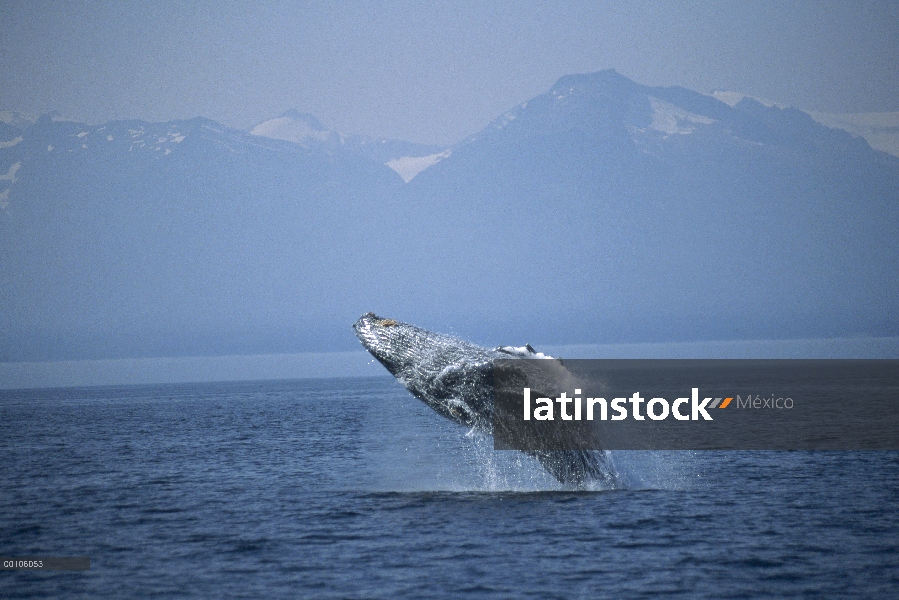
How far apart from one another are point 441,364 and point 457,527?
5.40 metres

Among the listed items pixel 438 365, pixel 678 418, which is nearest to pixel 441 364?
pixel 438 365

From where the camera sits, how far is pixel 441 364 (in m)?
18.0

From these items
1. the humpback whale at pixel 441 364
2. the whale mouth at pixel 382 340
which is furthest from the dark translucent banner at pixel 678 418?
Result: the whale mouth at pixel 382 340

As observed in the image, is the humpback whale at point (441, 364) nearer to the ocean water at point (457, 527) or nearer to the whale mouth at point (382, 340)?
the whale mouth at point (382, 340)

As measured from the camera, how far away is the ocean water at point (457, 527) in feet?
56.1

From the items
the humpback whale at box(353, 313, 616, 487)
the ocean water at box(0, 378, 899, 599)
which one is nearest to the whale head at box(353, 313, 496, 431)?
the humpback whale at box(353, 313, 616, 487)

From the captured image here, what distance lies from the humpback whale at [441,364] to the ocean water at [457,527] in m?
0.85

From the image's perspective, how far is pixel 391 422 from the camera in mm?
63031

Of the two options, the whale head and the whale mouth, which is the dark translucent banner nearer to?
the whale head

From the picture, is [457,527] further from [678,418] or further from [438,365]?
[678,418]

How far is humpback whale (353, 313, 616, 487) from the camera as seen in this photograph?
704 inches

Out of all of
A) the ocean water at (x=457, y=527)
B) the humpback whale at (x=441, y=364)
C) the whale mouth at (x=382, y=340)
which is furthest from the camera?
the whale mouth at (x=382, y=340)

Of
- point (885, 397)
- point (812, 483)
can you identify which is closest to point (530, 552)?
point (812, 483)

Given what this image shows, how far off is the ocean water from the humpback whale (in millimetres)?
854
